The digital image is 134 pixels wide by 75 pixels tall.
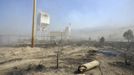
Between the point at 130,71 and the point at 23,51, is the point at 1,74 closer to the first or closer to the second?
the point at 130,71

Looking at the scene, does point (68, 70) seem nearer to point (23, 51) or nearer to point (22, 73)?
point (22, 73)

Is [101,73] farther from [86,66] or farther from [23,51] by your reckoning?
[23,51]

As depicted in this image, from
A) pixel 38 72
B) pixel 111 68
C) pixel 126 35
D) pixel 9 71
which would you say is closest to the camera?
pixel 38 72

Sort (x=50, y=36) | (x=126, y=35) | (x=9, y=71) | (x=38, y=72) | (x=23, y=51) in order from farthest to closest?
(x=126, y=35) < (x=50, y=36) < (x=23, y=51) < (x=9, y=71) < (x=38, y=72)

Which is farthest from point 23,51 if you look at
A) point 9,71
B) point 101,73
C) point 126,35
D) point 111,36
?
point 111,36

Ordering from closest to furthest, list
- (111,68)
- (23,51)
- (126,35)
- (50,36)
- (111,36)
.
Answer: (111,68), (23,51), (50,36), (126,35), (111,36)

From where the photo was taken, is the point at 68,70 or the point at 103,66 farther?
the point at 103,66

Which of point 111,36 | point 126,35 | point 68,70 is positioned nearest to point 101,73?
point 68,70

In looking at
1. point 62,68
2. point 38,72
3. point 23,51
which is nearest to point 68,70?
point 62,68

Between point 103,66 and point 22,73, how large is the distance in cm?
580

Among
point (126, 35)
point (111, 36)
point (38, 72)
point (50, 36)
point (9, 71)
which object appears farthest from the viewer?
point (111, 36)

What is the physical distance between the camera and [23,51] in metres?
22.5

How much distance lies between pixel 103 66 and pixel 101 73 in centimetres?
160

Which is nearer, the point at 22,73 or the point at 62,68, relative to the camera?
the point at 22,73
